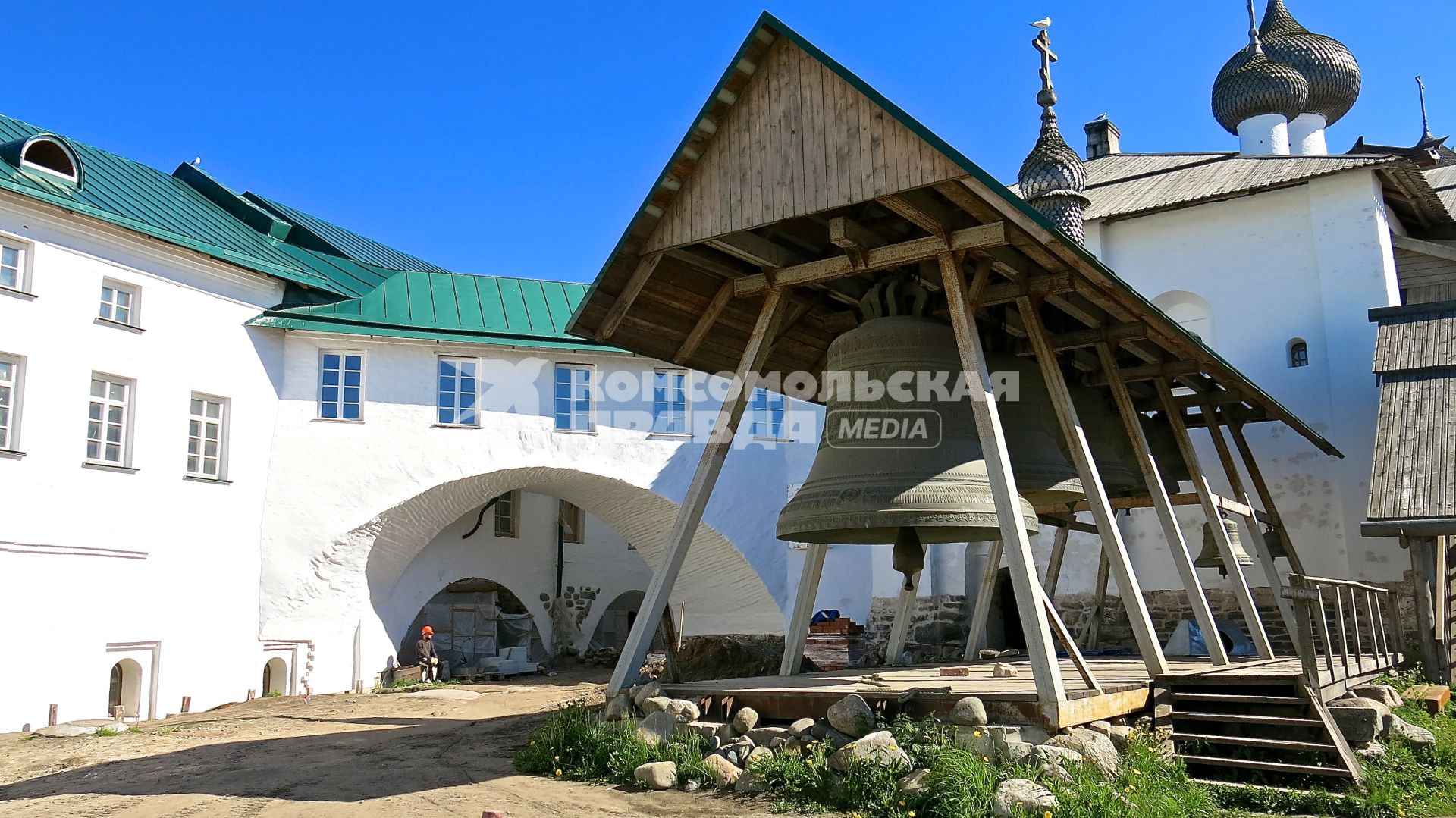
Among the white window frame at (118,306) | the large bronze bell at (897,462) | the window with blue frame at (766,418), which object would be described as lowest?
the large bronze bell at (897,462)

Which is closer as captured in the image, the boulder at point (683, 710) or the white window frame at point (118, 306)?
the boulder at point (683, 710)

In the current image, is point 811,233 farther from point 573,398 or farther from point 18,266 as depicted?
point 18,266

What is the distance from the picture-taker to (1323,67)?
774 inches

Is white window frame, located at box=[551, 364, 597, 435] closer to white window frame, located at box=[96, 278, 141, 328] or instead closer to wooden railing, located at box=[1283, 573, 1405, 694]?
white window frame, located at box=[96, 278, 141, 328]

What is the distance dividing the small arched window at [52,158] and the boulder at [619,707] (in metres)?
10.8

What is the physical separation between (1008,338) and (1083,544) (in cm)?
768

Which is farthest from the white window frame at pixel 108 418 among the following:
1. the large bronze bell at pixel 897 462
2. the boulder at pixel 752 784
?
the boulder at pixel 752 784

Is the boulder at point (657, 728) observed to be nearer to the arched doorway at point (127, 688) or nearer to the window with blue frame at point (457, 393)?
the arched doorway at point (127, 688)

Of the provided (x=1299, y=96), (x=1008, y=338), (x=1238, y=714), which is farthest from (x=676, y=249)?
(x=1299, y=96)

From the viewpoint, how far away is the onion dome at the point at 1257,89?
18.3 metres

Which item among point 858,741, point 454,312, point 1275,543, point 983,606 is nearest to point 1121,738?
point 858,741

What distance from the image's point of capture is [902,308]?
793cm

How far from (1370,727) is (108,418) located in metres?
13.4

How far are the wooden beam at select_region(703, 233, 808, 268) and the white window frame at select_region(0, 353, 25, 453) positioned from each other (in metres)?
9.36
